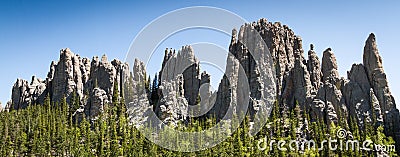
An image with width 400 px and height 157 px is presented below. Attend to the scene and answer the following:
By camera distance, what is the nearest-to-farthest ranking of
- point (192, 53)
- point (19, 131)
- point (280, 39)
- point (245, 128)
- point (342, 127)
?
point (342, 127) → point (245, 128) → point (19, 131) → point (280, 39) → point (192, 53)

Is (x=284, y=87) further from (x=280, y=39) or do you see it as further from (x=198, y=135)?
(x=198, y=135)

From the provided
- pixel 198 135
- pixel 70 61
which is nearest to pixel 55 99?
pixel 70 61

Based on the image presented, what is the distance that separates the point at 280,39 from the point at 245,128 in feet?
71.9

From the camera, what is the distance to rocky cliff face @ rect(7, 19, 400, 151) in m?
69.1

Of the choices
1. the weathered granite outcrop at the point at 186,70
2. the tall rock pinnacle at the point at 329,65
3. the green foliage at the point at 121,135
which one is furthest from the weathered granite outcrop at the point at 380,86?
the weathered granite outcrop at the point at 186,70

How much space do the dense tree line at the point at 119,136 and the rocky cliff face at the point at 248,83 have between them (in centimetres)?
307

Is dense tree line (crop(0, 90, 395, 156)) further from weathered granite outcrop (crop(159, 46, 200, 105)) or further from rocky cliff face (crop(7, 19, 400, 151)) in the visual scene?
weathered granite outcrop (crop(159, 46, 200, 105))

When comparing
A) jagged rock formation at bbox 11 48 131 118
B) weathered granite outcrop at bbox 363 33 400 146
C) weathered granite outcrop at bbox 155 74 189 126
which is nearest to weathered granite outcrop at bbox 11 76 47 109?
jagged rock formation at bbox 11 48 131 118

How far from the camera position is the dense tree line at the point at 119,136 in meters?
63.1

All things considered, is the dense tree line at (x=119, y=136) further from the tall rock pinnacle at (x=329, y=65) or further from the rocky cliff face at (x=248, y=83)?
the tall rock pinnacle at (x=329, y=65)

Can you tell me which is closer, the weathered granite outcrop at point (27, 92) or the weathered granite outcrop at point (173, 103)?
the weathered granite outcrop at point (173, 103)

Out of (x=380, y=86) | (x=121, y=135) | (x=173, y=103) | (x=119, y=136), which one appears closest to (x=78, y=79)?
(x=173, y=103)

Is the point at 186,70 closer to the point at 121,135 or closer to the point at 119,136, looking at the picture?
the point at 121,135

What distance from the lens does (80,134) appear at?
7744 cm
